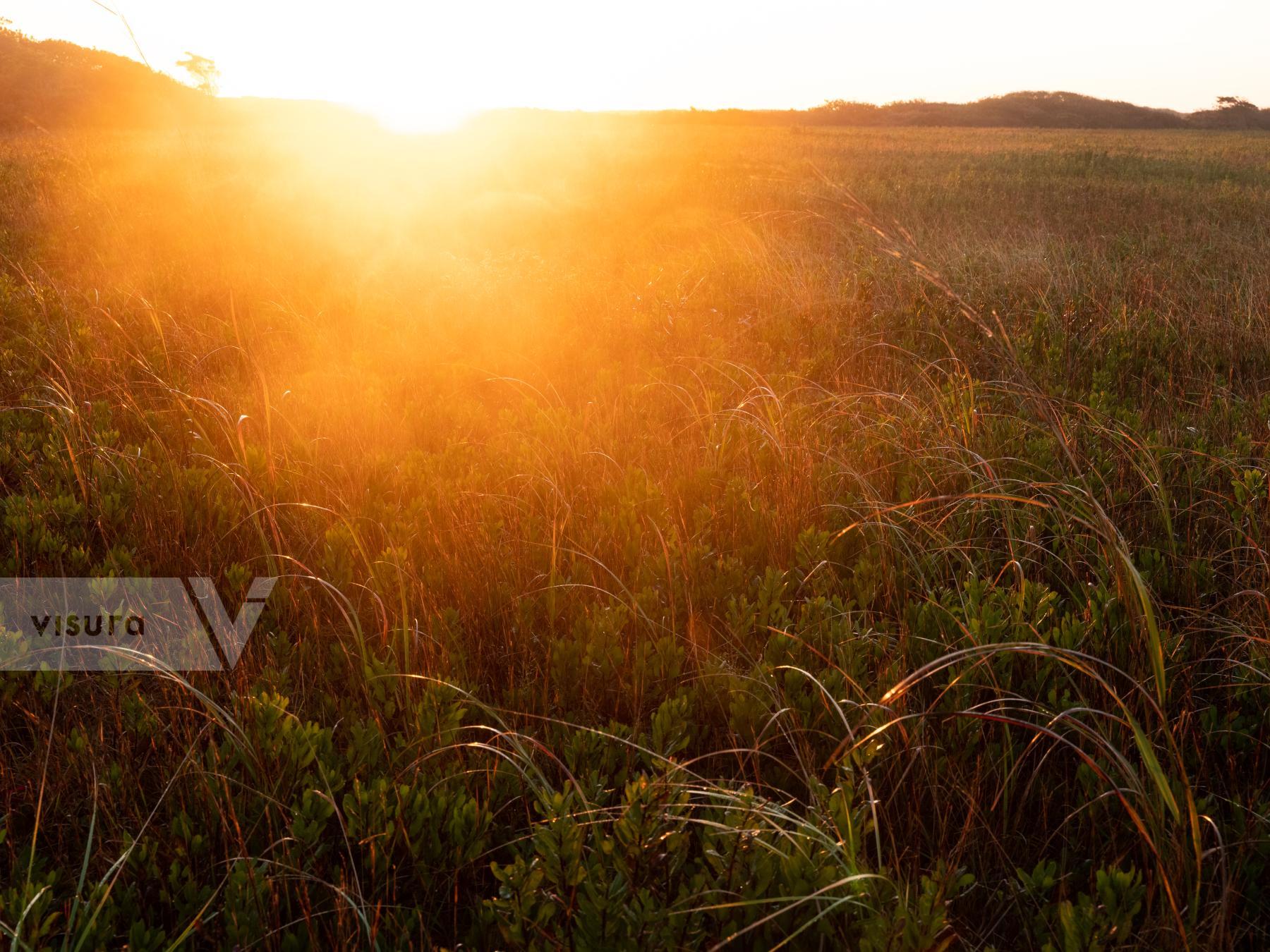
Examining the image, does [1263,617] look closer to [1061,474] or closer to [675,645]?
[1061,474]

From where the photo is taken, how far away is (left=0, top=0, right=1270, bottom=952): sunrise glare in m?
1.41

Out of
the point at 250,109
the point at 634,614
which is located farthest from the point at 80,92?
the point at 634,614

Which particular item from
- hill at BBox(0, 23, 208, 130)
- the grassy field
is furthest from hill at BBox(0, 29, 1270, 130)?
the grassy field

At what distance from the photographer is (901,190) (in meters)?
13.3

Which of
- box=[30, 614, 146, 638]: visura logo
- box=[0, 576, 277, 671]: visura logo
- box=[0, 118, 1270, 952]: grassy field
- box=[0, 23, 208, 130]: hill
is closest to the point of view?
box=[0, 118, 1270, 952]: grassy field

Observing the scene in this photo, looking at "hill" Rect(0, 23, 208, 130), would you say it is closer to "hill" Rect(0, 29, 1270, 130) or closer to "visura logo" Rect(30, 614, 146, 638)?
"hill" Rect(0, 29, 1270, 130)

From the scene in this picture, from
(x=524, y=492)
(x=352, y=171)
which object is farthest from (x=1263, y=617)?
(x=352, y=171)

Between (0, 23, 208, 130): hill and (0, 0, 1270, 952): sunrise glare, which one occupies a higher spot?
(0, 23, 208, 130): hill

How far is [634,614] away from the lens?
230 centimetres

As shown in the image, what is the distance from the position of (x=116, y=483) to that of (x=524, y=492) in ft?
4.93

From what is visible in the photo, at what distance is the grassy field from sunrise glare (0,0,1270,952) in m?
0.02

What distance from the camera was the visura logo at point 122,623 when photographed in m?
2.05

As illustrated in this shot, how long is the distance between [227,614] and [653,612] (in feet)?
4.20

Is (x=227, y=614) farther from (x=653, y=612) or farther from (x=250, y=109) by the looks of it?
(x=250, y=109)
